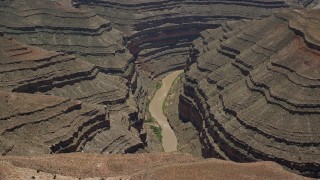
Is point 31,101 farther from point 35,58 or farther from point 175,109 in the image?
point 175,109

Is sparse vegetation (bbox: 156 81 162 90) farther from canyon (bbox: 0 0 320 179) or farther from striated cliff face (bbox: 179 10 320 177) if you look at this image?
striated cliff face (bbox: 179 10 320 177)

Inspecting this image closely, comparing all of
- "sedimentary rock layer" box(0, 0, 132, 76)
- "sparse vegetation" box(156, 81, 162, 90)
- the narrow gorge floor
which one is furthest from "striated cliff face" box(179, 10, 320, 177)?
"sedimentary rock layer" box(0, 0, 132, 76)

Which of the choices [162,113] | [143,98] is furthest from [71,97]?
[143,98]

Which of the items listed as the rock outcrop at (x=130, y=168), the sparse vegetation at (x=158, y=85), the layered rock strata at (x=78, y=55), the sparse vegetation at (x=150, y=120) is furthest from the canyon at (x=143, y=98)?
the sparse vegetation at (x=150, y=120)

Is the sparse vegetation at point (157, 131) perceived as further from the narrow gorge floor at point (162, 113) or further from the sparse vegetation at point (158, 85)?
the sparse vegetation at point (158, 85)

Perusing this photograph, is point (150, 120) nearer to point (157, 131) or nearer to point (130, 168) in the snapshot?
point (157, 131)

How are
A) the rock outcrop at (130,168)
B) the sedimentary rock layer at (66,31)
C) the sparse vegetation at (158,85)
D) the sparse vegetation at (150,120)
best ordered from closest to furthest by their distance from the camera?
the rock outcrop at (130,168)
the sparse vegetation at (150,120)
the sedimentary rock layer at (66,31)
the sparse vegetation at (158,85)
